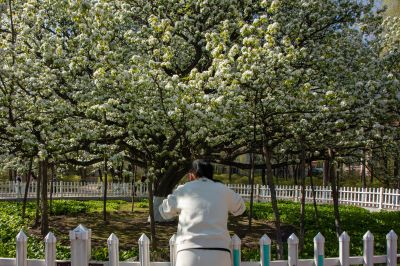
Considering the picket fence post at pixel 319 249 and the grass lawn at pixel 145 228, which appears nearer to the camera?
the picket fence post at pixel 319 249

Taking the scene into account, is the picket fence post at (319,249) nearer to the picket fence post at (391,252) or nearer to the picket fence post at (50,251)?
the picket fence post at (391,252)

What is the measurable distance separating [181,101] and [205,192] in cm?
473

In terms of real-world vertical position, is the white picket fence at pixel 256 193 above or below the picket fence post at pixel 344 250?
below

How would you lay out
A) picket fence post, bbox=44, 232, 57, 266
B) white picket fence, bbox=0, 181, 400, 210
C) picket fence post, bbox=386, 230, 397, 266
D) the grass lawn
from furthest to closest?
white picket fence, bbox=0, 181, 400, 210 → the grass lawn → picket fence post, bbox=386, 230, 397, 266 → picket fence post, bbox=44, 232, 57, 266

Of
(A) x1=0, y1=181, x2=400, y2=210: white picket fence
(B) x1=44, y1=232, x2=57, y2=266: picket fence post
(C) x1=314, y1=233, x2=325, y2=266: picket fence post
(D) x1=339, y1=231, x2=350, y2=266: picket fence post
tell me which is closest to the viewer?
(B) x1=44, y1=232, x2=57, y2=266: picket fence post

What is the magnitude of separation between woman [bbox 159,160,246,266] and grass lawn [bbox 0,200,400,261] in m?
3.04

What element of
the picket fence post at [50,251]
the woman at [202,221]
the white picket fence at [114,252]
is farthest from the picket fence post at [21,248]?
the woman at [202,221]

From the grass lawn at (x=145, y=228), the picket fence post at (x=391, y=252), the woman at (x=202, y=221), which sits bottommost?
the grass lawn at (x=145, y=228)

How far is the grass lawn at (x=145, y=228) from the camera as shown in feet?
31.1

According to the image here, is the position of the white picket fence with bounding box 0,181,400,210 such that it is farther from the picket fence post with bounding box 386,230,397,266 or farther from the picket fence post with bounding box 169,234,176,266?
the picket fence post with bounding box 169,234,176,266

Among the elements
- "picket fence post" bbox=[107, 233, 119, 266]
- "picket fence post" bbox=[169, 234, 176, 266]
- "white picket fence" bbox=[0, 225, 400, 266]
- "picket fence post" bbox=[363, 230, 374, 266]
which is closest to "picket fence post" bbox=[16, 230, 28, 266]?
"white picket fence" bbox=[0, 225, 400, 266]

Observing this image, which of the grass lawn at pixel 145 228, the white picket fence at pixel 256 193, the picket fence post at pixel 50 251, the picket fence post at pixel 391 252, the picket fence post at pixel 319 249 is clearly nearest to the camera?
the picket fence post at pixel 50 251

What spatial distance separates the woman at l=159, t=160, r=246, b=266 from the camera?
4809 mm

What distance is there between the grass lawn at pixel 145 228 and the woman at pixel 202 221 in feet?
9.98
